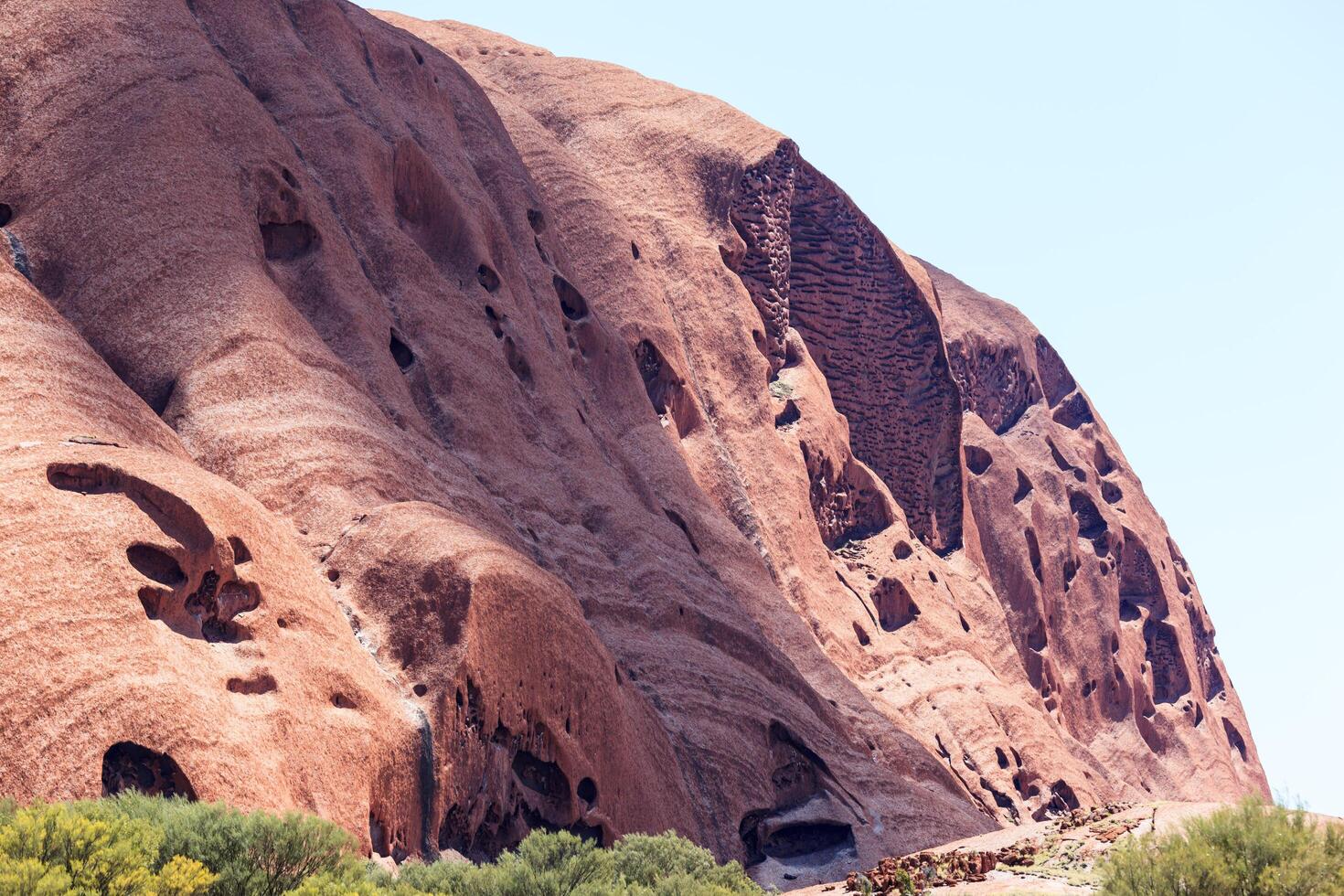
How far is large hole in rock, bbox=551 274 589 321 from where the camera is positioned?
27516 millimetres

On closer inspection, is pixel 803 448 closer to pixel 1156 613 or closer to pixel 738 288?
pixel 738 288

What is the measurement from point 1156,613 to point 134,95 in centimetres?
4451

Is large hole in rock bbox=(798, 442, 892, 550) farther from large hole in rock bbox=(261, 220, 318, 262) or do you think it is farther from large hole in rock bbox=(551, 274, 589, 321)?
large hole in rock bbox=(261, 220, 318, 262)

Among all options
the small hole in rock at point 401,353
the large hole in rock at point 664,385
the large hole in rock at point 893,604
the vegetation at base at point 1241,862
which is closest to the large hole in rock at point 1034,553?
the large hole in rock at point 893,604

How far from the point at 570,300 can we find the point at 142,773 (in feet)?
56.3

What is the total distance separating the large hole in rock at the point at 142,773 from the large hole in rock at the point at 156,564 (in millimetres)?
1814

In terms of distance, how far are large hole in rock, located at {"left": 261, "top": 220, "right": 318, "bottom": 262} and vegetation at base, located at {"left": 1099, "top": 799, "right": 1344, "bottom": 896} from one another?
13.5 m

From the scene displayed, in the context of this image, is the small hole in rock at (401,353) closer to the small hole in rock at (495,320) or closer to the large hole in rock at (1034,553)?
the small hole in rock at (495,320)

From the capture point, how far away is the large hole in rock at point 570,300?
2752 cm

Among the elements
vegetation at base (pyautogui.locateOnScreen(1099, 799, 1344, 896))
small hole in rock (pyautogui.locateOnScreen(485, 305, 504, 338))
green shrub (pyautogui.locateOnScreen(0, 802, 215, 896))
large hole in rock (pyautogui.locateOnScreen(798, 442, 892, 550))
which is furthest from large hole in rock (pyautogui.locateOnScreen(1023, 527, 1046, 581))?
green shrub (pyautogui.locateOnScreen(0, 802, 215, 896))

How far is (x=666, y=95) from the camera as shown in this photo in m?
40.1

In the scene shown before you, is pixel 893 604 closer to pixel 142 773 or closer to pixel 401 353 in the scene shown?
pixel 401 353

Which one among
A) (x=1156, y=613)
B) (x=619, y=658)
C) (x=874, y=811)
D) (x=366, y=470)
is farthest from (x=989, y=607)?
(x=366, y=470)

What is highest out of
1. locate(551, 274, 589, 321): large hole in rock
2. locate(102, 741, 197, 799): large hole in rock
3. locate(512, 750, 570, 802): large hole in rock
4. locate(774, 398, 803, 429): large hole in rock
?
locate(551, 274, 589, 321): large hole in rock
